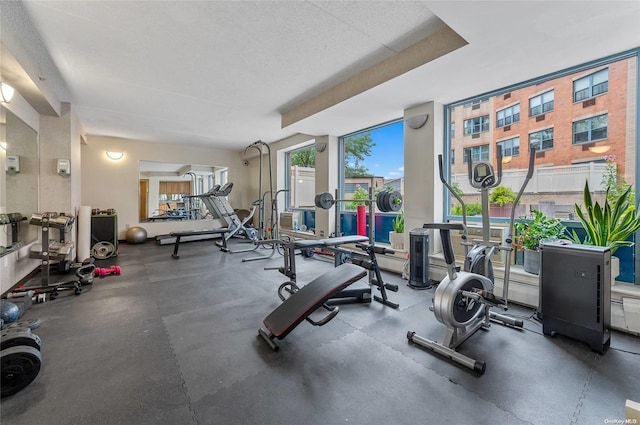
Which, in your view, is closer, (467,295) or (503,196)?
(467,295)

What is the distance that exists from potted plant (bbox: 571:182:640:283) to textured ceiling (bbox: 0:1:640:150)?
1493 millimetres

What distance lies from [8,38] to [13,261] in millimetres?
2643

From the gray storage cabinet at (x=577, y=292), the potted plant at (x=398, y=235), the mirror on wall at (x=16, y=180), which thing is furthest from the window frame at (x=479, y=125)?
the mirror on wall at (x=16, y=180)

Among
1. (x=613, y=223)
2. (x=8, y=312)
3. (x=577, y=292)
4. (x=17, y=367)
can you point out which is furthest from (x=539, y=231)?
(x=8, y=312)

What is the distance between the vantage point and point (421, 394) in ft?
5.41

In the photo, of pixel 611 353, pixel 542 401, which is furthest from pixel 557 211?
pixel 542 401

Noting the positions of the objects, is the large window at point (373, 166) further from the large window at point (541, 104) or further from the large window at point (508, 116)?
the large window at point (541, 104)

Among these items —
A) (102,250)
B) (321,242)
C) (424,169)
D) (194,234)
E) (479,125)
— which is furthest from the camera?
(194,234)

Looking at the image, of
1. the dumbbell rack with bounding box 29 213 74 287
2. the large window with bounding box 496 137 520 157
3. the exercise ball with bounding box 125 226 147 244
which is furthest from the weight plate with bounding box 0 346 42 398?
the exercise ball with bounding box 125 226 147 244

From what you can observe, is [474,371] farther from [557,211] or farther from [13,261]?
[13,261]

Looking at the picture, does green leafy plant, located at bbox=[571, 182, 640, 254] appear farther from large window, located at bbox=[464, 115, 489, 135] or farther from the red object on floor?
the red object on floor

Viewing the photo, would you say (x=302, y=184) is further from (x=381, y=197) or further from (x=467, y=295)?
(x=467, y=295)

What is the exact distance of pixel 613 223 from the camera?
2473 mm

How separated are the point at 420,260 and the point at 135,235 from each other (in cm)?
701
